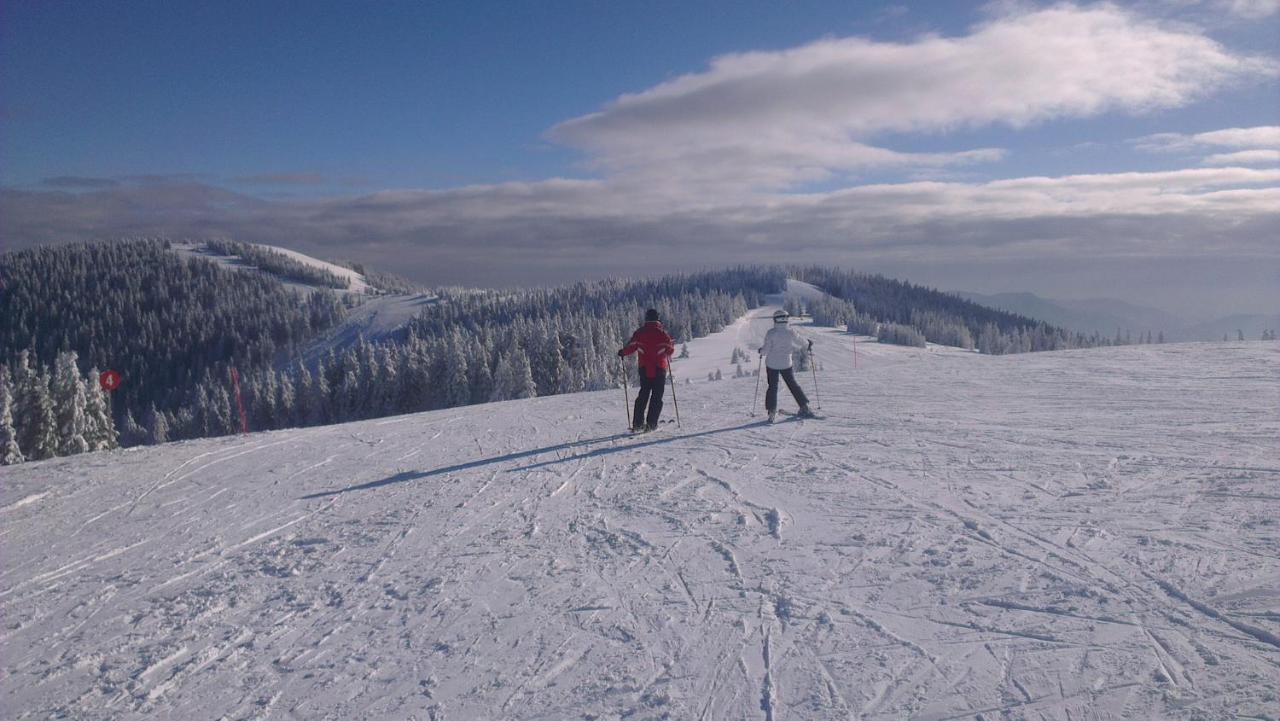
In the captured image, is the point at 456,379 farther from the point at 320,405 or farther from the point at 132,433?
the point at 132,433

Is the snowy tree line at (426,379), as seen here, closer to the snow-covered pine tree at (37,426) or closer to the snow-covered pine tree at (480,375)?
the snow-covered pine tree at (480,375)

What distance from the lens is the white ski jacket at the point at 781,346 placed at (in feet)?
42.1

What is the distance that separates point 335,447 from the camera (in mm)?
12820

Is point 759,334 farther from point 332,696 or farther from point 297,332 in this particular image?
point 297,332

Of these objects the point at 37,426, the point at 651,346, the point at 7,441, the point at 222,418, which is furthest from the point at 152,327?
the point at 651,346

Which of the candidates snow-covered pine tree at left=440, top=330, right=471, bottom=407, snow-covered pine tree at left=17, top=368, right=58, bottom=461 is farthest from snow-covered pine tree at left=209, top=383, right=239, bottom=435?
snow-covered pine tree at left=17, top=368, right=58, bottom=461

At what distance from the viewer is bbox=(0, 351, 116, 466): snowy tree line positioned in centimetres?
3556

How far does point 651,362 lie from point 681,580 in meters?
6.83

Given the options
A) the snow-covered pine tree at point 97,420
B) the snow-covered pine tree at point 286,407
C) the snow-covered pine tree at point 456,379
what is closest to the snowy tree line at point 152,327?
the snow-covered pine tree at point 286,407

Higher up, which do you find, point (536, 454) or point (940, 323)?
point (536, 454)

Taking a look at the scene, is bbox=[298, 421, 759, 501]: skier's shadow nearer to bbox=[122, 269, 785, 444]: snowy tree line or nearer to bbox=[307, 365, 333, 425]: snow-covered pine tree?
bbox=[122, 269, 785, 444]: snowy tree line

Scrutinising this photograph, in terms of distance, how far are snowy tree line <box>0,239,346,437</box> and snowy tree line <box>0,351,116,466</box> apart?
115 m

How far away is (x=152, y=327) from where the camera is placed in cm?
16862

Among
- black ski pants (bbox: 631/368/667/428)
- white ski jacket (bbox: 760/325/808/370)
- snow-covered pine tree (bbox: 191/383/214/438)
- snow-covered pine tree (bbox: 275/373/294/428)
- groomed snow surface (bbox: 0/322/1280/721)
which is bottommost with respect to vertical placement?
snow-covered pine tree (bbox: 191/383/214/438)
